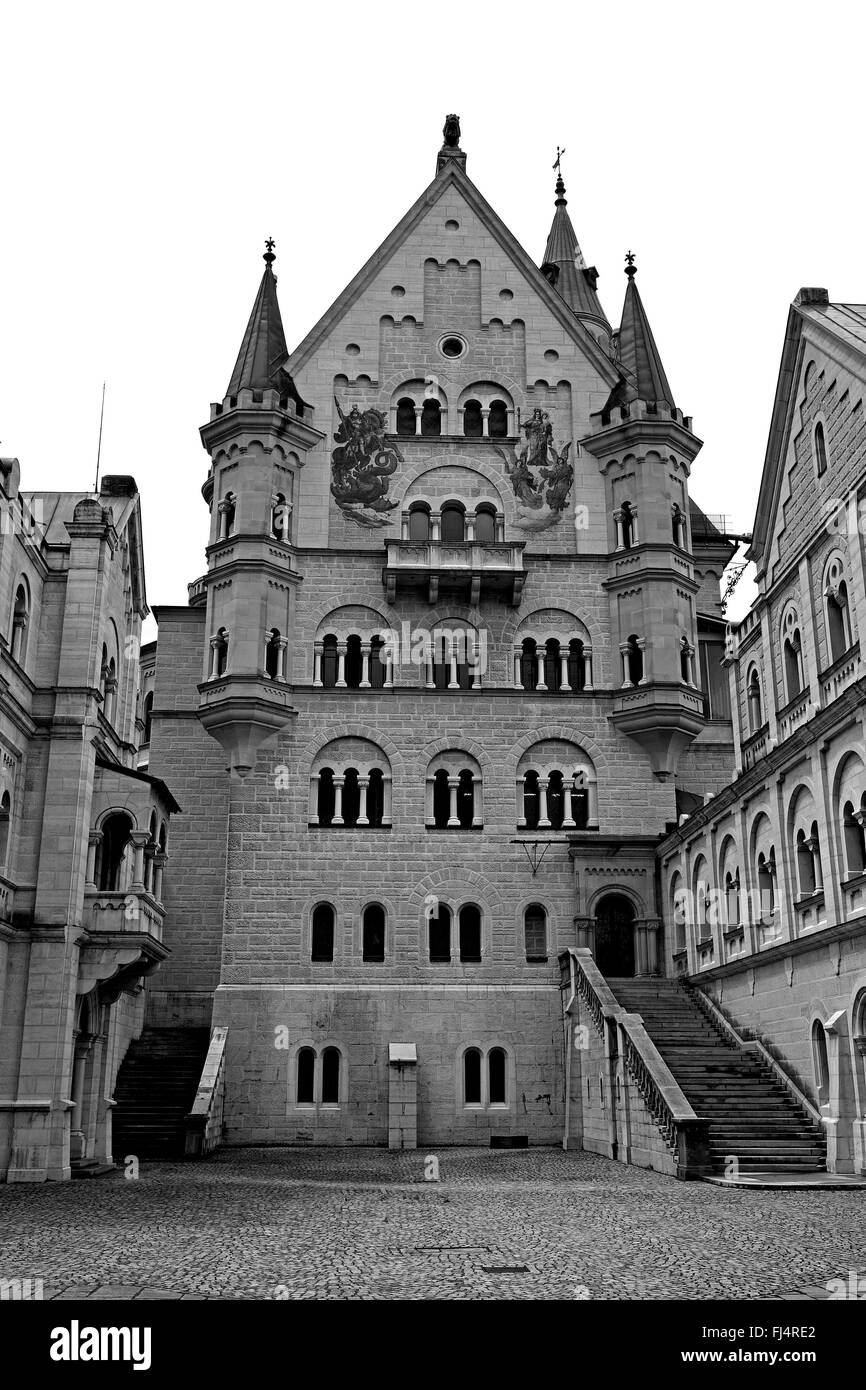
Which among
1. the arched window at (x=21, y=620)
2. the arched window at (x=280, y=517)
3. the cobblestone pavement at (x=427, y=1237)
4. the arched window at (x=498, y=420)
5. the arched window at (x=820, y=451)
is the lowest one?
the cobblestone pavement at (x=427, y=1237)

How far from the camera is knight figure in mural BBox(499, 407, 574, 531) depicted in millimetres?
45562

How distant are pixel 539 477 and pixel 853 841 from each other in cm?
2232

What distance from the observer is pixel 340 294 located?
47250mm

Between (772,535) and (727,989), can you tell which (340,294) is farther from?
(727,989)

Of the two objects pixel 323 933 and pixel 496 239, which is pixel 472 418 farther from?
pixel 323 933

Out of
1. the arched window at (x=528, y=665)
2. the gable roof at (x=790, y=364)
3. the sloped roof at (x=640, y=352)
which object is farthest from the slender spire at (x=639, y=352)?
the gable roof at (x=790, y=364)

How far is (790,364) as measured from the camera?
3397 cm

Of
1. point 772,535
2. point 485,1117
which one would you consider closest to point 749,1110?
point 485,1117

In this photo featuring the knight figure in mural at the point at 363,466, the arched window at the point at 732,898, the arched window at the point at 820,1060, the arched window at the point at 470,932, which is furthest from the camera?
the knight figure in mural at the point at 363,466

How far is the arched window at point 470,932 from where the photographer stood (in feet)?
136

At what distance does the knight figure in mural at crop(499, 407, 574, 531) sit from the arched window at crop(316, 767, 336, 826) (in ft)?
36.5

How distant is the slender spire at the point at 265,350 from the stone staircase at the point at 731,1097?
2432cm

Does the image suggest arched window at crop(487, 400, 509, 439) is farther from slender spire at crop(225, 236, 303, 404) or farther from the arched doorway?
the arched doorway

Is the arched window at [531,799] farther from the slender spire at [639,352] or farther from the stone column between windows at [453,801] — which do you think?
the slender spire at [639,352]
